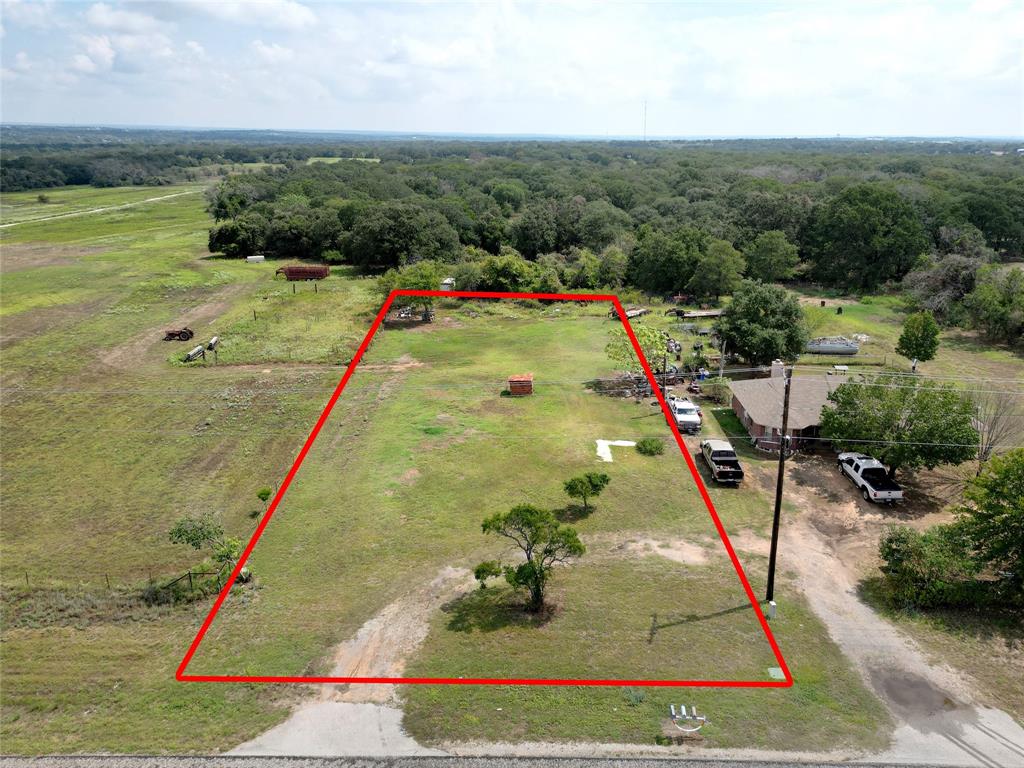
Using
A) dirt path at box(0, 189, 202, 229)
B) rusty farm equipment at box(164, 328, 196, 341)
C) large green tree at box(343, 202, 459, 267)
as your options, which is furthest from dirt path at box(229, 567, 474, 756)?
dirt path at box(0, 189, 202, 229)

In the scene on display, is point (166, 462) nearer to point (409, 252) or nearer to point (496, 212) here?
point (409, 252)

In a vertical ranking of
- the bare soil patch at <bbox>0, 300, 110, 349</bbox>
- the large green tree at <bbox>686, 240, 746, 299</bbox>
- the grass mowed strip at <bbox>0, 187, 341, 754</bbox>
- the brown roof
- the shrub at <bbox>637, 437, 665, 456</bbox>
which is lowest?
the grass mowed strip at <bbox>0, 187, 341, 754</bbox>

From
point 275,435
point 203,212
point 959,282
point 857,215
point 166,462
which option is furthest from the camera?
point 203,212

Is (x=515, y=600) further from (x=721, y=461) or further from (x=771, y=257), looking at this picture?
(x=771, y=257)

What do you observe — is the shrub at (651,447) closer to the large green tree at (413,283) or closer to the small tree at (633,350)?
the small tree at (633,350)

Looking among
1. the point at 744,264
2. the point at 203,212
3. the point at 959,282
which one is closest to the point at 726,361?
the point at 744,264

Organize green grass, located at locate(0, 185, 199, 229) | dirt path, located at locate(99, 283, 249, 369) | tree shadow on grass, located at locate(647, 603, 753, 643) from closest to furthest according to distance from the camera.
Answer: tree shadow on grass, located at locate(647, 603, 753, 643), dirt path, located at locate(99, 283, 249, 369), green grass, located at locate(0, 185, 199, 229)

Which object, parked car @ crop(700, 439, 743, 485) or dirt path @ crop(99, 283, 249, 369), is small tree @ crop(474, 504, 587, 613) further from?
dirt path @ crop(99, 283, 249, 369)
